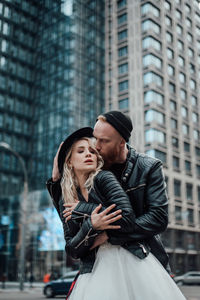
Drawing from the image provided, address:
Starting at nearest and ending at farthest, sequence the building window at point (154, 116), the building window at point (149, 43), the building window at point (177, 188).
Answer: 1. the building window at point (149, 43)
2. the building window at point (154, 116)
3. the building window at point (177, 188)

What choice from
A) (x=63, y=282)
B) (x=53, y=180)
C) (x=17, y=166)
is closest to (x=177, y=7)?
(x=53, y=180)

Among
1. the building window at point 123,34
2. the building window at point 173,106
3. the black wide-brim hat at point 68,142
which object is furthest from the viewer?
the building window at point 123,34

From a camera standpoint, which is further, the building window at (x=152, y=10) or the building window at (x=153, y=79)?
the building window at (x=153, y=79)

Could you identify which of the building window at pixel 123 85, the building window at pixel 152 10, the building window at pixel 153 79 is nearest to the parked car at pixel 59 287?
the building window at pixel 152 10

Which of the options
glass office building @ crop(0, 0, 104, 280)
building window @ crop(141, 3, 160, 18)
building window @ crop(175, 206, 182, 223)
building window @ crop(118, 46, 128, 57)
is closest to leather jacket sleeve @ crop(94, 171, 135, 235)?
building window @ crop(141, 3, 160, 18)

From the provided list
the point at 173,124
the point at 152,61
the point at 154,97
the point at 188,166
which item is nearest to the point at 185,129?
the point at 173,124

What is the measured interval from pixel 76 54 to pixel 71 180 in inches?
1568

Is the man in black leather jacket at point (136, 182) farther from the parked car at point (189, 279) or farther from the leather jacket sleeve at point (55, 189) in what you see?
the parked car at point (189, 279)

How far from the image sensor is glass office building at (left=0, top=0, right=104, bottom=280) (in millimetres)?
36438

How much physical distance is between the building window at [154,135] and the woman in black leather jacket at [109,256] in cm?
3102

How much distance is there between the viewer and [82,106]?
39000mm

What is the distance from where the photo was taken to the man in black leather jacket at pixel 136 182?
185 centimetres

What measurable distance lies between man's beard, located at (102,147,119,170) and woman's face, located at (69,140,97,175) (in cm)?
7

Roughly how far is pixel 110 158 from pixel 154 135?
1223 inches
